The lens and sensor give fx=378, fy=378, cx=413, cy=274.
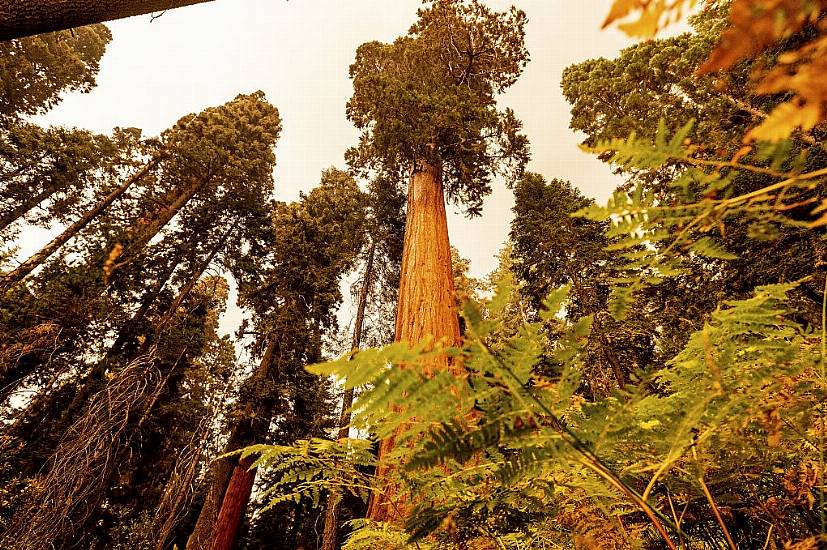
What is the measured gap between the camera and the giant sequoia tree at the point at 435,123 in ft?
18.6

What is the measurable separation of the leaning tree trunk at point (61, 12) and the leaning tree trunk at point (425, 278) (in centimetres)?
354

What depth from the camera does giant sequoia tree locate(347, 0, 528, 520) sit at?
5.66 m

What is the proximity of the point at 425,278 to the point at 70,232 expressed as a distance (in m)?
13.0

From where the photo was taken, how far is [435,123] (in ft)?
24.3

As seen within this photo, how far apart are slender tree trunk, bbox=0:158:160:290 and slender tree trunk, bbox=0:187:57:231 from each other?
1143 mm

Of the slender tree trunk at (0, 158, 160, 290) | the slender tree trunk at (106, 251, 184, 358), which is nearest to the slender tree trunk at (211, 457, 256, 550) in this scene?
the slender tree trunk at (106, 251, 184, 358)

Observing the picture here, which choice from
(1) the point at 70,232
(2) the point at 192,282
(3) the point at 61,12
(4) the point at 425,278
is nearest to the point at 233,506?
(2) the point at 192,282

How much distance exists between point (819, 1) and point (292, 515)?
2284 centimetres

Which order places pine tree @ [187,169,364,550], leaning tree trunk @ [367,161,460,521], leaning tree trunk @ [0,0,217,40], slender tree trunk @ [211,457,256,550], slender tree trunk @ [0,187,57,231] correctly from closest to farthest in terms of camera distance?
leaning tree trunk @ [0,0,217,40] < leaning tree trunk @ [367,161,460,521] < slender tree trunk @ [211,457,256,550] < pine tree @ [187,169,364,550] < slender tree trunk @ [0,187,57,231]

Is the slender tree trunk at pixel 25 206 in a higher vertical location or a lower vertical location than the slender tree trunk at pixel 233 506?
higher

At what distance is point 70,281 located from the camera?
1002cm

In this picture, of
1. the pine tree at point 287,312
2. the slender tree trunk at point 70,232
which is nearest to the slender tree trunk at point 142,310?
the pine tree at point 287,312

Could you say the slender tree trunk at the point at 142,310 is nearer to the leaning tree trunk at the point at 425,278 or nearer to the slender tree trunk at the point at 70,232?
the slender tree trunk at the point at 70,232

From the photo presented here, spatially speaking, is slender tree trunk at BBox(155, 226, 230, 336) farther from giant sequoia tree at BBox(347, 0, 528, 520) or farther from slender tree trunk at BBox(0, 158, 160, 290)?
giant sequoia tree at BBox(347, 0, 528, 520)
